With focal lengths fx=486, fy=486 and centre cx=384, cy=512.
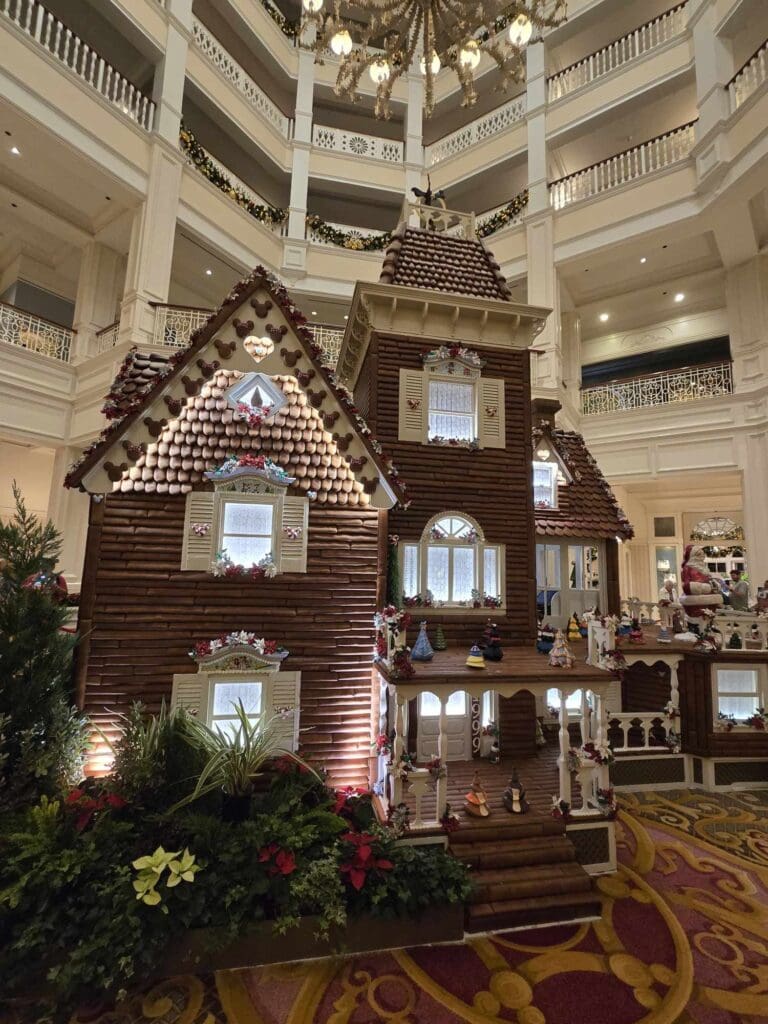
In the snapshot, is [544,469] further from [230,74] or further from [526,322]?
[230,74]

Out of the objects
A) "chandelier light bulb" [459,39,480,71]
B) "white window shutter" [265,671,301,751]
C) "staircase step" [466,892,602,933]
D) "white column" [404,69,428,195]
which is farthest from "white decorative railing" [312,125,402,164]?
"staircase step" [466,892,602,933]

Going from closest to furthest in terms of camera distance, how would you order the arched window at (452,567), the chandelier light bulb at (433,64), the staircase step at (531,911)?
the staircase step at (531,911)
the chandelier light bulb at (433,64)
the arched window at (452,567)

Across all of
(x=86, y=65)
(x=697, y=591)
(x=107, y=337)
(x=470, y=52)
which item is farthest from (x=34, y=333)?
(x=697, y=591)

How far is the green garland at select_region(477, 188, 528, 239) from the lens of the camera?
18781 millimetres

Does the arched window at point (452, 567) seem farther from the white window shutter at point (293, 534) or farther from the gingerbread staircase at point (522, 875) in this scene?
the gingerbread staircase at point (522, 875)

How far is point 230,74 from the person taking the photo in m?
18.3

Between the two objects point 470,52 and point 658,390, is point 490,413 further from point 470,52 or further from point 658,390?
point 658,390

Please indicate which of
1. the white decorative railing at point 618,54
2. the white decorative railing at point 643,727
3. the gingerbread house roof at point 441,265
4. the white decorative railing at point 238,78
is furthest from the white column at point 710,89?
the white decorative railing at point 643,727

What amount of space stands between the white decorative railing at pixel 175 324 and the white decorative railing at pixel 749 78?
16375 mm

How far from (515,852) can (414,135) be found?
2640 centimetres

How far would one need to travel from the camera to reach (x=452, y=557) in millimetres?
9086

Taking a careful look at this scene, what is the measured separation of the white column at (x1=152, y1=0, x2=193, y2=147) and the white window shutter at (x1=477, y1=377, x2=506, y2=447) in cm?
1395

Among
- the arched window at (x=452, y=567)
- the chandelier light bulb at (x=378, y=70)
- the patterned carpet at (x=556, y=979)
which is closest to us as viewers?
the patterned carpet at (x=556, y=979)

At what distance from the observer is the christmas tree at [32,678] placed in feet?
18.4
